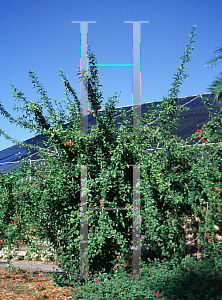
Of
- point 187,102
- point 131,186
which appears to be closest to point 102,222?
→ point 131,186

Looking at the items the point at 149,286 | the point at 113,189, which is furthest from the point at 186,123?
the point at 149,286

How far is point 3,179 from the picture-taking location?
5.19m

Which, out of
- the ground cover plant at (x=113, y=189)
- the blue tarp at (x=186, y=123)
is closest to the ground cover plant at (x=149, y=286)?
the ground cover plant at (x=113, y=189)

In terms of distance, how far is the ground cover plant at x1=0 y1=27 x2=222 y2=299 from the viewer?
4.54m

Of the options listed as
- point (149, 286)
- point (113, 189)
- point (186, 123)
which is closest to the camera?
point (149, 286)

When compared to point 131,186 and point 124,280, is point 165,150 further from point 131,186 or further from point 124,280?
point 124,280

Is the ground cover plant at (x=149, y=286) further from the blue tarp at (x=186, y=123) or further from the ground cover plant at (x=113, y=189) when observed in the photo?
the blue tarp at (x=186, y=123)

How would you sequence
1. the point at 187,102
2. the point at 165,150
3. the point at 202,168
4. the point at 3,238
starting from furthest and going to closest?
the point at 187,102
the point at 3,238
the point at 165,150
the point at 202,168

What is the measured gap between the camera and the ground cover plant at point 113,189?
454cm

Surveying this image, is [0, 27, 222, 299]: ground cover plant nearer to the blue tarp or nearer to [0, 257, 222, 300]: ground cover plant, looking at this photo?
[0, 257, 222, 300]: ground cover plant

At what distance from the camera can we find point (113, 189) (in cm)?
498

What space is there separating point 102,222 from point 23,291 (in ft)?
5.90

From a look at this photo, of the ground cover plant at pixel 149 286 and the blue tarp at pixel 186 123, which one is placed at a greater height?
the blue tarp at pixel 186 123

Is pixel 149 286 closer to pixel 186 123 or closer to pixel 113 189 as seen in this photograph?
pixel 113 189
